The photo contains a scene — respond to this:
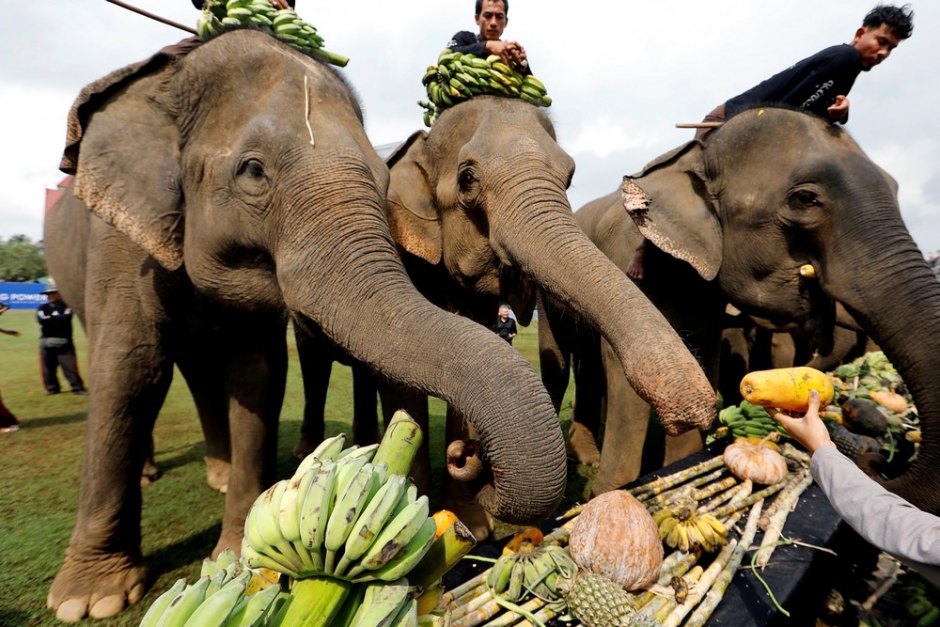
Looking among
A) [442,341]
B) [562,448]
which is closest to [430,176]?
[442,341]

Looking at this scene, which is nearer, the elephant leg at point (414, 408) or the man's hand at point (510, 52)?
the elephant leg at point (414, 408)

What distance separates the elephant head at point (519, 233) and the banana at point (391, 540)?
98 cm

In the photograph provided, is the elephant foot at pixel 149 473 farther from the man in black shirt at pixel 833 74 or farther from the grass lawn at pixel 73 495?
the man in black shirt at pixel 833 74

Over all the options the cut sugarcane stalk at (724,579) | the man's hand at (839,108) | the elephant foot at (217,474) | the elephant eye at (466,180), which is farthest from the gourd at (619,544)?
the elephant foot at (217,474)

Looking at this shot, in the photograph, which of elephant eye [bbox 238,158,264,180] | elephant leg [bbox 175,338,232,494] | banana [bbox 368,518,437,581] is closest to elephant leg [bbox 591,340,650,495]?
elephant eye [bbox 238,158,264,180]

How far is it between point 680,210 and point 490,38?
72.8 inches

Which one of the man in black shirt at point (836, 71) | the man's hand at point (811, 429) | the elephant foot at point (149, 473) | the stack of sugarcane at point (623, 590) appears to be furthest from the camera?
the elephant foot at point (149, 473)

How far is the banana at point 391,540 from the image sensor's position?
95 centimetres

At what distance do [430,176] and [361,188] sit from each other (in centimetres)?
132

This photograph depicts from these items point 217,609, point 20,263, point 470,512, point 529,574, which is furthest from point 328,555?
point 20,263

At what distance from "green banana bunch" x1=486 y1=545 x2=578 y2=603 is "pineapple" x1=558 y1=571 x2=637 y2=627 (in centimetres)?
6

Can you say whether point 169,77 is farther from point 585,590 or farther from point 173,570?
point 585,590

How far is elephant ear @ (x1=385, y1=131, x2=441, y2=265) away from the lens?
10.2 feet

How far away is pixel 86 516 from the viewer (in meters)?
2.35
